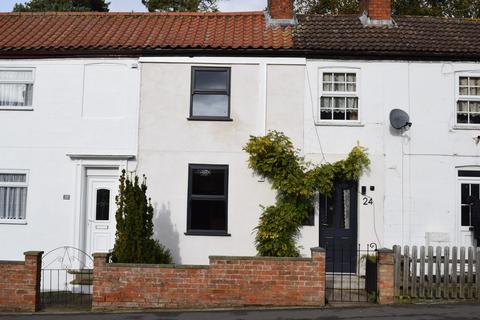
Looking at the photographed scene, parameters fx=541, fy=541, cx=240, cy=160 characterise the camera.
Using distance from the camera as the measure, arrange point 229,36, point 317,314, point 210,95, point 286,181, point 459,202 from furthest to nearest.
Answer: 1. point 229,36
2. point 210,95
3. point 459,202
4. point 286,181
5. point 317,314

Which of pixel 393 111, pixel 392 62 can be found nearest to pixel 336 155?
pixel 393 111

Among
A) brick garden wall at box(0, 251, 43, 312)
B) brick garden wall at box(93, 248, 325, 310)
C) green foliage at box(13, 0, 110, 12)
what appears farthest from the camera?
green foliage at box(13, 0, 110, 12)

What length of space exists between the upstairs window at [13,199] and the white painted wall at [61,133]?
20 cm

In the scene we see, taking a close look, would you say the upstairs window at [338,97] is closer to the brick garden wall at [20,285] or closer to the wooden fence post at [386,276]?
the wooden fence post at [386,276]

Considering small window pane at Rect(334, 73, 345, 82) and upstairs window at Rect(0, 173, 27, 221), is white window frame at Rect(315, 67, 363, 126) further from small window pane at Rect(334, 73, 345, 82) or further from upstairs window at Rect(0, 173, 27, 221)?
upstairs window at Rect(0, 173, 27, 221)

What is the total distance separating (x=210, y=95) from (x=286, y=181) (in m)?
2.97

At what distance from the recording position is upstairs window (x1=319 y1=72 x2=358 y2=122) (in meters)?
13.6

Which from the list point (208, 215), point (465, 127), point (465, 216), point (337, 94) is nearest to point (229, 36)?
point (337, 94)

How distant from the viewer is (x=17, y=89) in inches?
553

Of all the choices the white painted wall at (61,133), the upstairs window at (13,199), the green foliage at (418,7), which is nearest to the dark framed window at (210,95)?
the white painted wall at (61,133)

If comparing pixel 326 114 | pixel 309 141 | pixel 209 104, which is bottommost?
pixel 309 141

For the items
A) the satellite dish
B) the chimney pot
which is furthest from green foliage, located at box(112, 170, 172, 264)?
the chimney pot

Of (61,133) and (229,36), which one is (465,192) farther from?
(61,133)

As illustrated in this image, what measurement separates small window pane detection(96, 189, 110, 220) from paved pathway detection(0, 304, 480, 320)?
364cm
